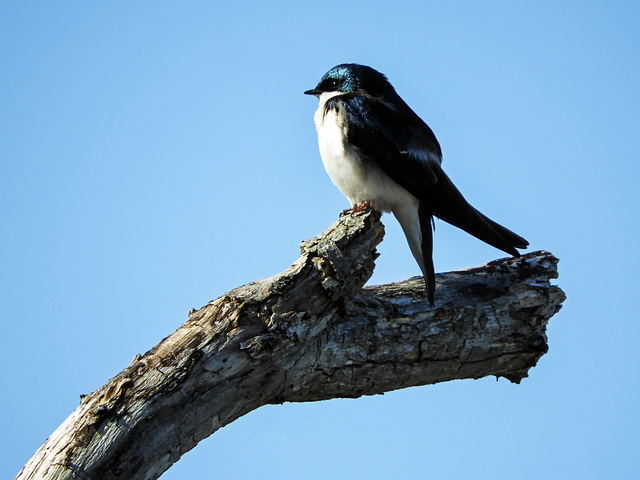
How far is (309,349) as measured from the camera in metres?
3.58

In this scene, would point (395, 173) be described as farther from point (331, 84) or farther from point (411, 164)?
point (331, 84)

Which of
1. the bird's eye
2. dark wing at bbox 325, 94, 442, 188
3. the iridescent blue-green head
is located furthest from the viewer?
the bird's eye

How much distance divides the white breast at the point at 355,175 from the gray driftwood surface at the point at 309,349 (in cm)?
53

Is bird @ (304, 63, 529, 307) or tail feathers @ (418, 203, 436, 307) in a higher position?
bird @ (304, 63, 529, 307)

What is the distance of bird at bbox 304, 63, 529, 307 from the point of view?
4.59m

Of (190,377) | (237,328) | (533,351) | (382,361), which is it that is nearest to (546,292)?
(533,351)

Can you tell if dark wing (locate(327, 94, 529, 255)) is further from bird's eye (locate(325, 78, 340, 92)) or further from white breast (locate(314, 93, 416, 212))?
bird's eye (locate(325, 78, 340, 92))

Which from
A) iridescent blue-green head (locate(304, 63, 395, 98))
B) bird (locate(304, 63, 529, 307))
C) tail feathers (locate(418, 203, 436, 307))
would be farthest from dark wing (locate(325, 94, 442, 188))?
→ iridescent blue-green head (locate(304, 63, 395, 98))

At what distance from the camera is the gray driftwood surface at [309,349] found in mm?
2963

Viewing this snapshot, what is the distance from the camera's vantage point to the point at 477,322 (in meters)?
4.13

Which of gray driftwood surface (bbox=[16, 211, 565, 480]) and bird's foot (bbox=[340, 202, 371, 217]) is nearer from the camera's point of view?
gray driftwood surface (bbox=[16, 211, 565, 480])

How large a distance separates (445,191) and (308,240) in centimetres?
132

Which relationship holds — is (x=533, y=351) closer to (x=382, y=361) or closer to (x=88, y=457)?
(x=382, y=361)

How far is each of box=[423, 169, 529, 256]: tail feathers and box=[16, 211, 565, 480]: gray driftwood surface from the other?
18 centimetres
